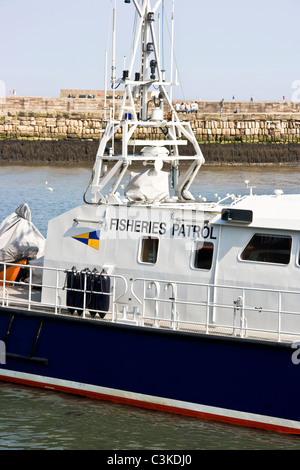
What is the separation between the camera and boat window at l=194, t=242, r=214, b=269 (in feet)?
33.6

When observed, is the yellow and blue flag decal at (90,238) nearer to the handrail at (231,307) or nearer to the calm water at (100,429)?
the handrail at (231,307)

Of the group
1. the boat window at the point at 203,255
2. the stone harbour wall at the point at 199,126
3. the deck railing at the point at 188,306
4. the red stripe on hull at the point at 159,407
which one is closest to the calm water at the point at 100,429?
the red stripe on hull at the point at 159,407

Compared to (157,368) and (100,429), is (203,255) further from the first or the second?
(100,429)

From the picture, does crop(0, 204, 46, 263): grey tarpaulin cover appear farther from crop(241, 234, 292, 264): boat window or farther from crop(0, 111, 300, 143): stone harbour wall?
crop(0, 111, 300, 143): stone harbour wall

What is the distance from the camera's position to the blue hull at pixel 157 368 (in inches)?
372

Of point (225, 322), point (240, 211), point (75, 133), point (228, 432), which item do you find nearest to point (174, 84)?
point (240, 211)

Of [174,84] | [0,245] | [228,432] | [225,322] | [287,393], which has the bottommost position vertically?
[228,432]

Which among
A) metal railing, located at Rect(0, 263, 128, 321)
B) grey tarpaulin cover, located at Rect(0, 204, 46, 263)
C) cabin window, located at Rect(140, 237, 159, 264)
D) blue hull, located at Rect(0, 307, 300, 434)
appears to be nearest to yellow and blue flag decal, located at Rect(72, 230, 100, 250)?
metal railing, located at Rect(0, 263, 128, 321)

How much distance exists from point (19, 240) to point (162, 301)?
3691mm

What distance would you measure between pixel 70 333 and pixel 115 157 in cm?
261

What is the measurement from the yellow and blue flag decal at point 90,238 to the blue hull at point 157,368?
1173 millimetres

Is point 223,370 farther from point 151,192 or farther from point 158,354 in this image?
point 151,192

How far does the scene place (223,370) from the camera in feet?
31.7

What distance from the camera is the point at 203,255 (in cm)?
1032
